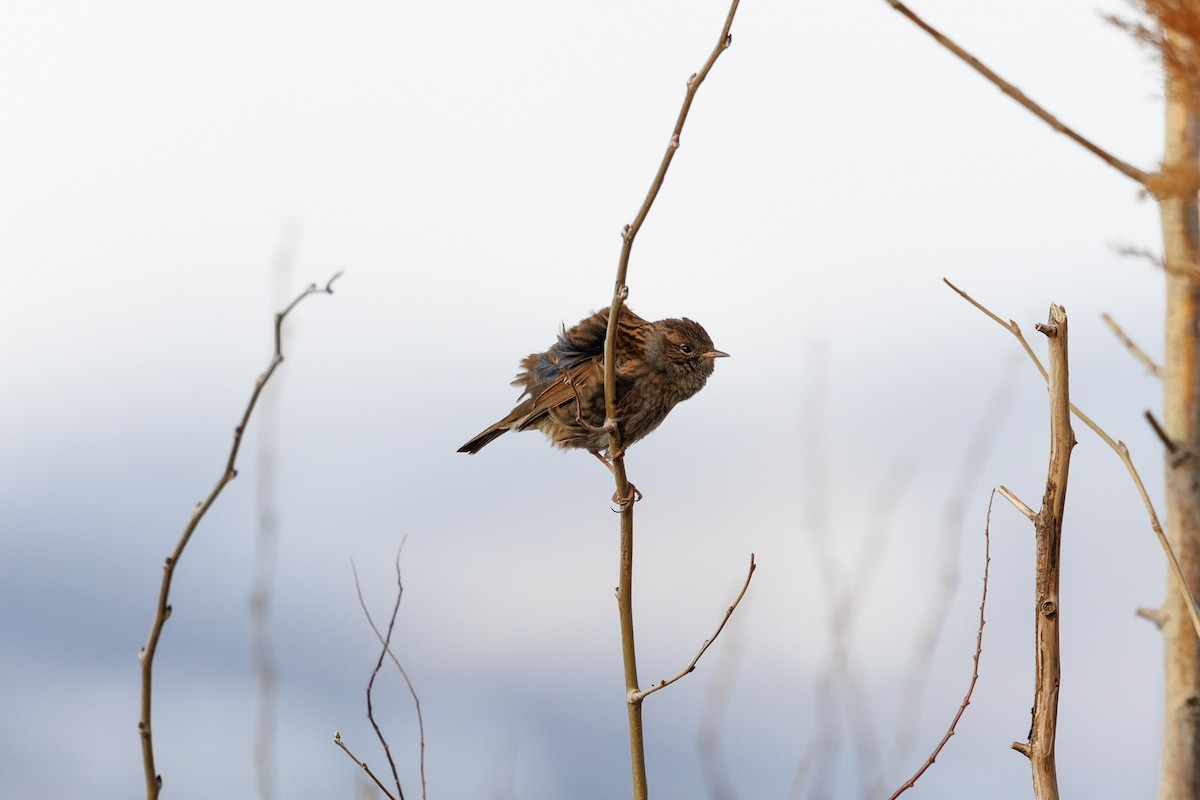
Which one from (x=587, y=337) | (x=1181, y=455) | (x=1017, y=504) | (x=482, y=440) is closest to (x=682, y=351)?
(x=587, y=337)

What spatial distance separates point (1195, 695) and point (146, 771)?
343cm

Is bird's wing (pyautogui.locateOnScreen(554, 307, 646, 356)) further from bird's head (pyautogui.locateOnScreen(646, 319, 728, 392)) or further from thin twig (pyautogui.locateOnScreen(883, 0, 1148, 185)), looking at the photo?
thin twig (pyautogui.locateOnScreen(883, 0, 1148, 185))

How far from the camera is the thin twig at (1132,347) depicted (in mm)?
4359

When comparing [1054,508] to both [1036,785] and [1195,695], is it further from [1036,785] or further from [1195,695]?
[1195,695]

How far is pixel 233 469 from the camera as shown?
1971 mm

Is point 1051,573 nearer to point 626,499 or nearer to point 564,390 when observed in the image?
point 626,499

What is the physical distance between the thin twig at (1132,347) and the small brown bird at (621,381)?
4.98 feet

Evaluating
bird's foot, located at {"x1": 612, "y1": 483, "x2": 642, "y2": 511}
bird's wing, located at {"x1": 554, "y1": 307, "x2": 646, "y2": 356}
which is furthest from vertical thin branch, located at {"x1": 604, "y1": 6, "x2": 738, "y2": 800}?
bird's wing, located at {"x1": 554, "y1": 307, "x2": 646, "y2": 356}

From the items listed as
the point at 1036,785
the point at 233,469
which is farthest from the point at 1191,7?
the point at 233,469

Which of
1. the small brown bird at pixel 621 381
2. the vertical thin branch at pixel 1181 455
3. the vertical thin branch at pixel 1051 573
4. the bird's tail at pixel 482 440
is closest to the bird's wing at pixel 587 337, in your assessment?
the small brown bird at pixel 621 381

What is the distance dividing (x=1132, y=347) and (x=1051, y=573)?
2383mm

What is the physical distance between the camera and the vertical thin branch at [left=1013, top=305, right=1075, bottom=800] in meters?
2.39

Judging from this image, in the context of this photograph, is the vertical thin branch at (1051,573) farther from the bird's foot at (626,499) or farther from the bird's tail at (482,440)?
the bird's tail at (482,440)

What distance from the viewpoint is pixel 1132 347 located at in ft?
14.7
